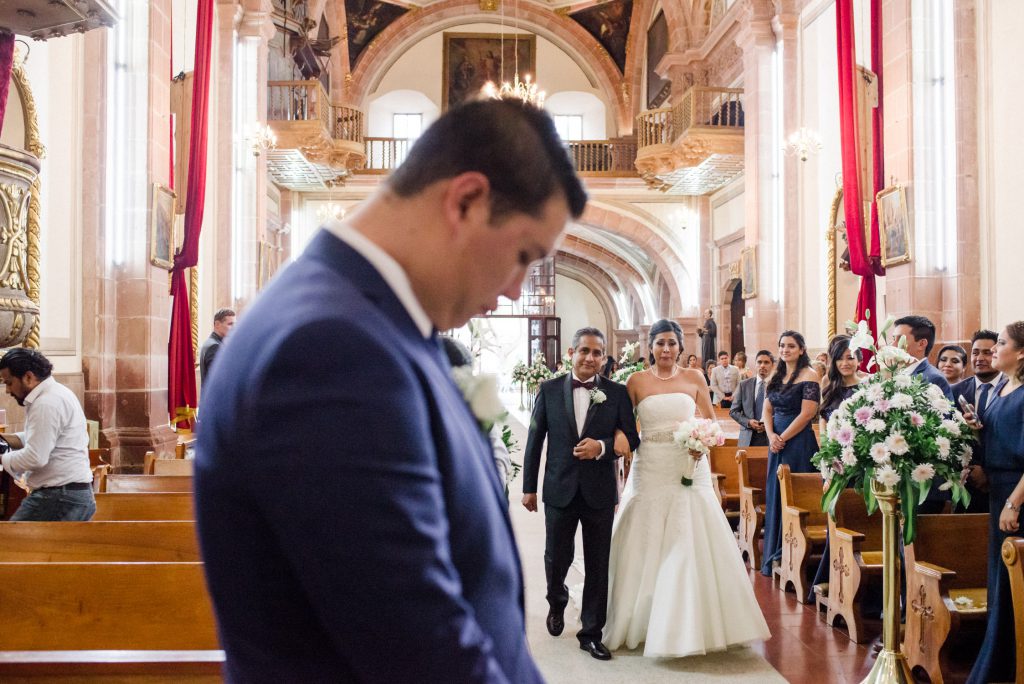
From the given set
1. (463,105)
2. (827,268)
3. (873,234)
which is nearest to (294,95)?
(827,268)

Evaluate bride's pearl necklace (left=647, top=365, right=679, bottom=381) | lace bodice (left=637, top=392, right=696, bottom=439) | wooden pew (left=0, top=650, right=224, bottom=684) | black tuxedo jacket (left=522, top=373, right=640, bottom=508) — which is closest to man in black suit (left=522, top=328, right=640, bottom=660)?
black tuxedo jacket (left=522, top=373, right=640, bottom=508)

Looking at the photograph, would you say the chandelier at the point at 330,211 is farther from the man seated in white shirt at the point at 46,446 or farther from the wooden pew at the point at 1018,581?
the wooden pew at the point at 1018,581

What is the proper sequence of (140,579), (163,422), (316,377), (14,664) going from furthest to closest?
(163,422) → (140,579) → (14,664) → (316,377)

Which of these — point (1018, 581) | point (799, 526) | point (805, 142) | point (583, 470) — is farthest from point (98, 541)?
point (805, 142)

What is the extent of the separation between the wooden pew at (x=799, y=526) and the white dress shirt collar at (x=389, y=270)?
534 centimetres

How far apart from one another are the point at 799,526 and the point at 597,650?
1.84m

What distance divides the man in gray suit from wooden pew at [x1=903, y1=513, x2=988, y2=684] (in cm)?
361

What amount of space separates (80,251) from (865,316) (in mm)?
7885

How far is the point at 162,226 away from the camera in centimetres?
845

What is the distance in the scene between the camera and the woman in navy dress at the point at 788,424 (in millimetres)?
6529

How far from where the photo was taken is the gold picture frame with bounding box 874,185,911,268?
29.2ft

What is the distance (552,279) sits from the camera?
2975 cm

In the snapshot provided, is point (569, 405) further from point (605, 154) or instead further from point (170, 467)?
point (605, 154)

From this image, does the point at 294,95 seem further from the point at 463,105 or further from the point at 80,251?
the point at 463,105
